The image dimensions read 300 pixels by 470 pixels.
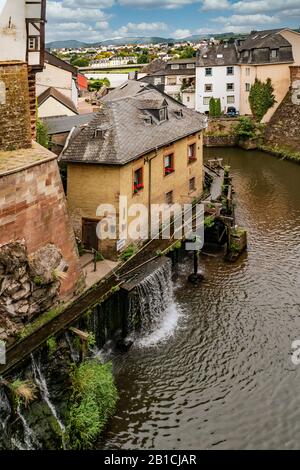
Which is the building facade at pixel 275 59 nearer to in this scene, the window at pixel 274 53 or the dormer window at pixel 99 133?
the window at pixel 274 53

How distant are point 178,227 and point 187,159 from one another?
227 inches

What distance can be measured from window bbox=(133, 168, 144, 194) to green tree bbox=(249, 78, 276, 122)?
40213 mm

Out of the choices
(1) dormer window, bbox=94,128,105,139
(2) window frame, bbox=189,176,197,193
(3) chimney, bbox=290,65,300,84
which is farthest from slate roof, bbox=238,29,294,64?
(1) dormer window, bbox=94,128,105,139

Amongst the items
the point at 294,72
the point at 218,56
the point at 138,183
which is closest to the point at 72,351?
the point at 138,183

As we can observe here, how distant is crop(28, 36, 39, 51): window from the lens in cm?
2236

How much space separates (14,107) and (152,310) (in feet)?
35.5

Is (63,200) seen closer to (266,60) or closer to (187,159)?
(187,159)

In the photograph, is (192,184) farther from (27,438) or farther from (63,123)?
(27,438)

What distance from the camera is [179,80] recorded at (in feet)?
263

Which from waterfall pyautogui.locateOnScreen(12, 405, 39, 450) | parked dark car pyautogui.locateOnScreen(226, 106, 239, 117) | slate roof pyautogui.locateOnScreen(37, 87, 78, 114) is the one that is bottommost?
waterfall pyautogui.locateOnScreen(12, 405, 39, 450)

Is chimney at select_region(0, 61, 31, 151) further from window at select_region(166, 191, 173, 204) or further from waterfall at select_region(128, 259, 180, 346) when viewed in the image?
window at select_region(166, 191, 173, 204)

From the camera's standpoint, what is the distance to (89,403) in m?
17.8

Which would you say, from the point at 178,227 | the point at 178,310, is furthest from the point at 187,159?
the point at 178,310

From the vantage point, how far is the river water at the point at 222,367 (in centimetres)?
1769
